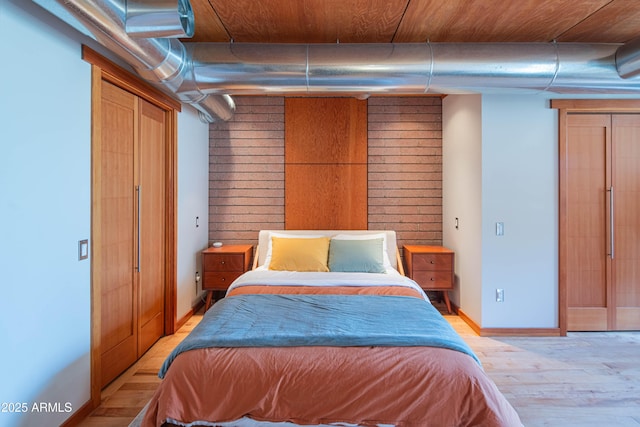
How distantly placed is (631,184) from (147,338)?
4.78 meters

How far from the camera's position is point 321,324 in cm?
193

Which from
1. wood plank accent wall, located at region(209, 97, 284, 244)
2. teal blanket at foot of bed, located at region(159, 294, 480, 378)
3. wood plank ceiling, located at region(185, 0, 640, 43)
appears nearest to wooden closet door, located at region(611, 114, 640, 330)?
wood plank ceiling, located at region(185, 0, 640, 43)

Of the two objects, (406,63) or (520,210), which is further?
(520,210)

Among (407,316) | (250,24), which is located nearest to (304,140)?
(250,24)

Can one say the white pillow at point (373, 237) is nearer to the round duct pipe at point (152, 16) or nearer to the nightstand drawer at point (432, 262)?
the nightstand drawer at point (432, 262)

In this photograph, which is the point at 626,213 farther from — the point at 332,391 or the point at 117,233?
the point at 117,233

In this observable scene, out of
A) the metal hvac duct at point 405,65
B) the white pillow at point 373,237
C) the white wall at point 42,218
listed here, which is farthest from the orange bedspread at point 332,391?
the white pillow at point 373,237

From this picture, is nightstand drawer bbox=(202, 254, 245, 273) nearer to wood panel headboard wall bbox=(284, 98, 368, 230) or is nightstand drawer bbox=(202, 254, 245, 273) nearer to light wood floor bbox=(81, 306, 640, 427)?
light wood floor bbox=(81, 306, 640, 427)

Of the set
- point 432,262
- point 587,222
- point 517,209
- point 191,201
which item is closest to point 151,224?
point 191,201

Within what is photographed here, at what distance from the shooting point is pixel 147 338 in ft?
9.62

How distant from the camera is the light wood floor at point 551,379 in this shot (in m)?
2.06

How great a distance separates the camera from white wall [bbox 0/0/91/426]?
152 cm

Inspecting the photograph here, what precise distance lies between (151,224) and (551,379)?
344 cm

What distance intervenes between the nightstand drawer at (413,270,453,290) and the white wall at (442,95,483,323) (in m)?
0.15
